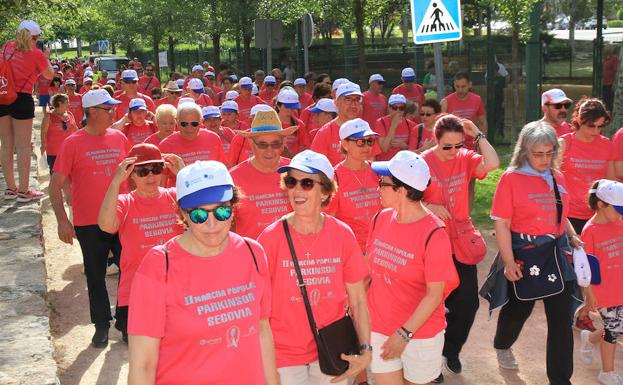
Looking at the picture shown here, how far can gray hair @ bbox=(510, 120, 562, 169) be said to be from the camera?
5.70m

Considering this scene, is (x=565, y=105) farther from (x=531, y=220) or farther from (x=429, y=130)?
(x=531, y=220)

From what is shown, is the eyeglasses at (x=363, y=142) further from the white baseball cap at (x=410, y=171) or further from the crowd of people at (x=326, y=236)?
the white baseball cap at (x=410, y=171)

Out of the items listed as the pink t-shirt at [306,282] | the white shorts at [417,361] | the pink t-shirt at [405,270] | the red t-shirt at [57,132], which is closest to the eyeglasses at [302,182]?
the pink t-shirt at [306,282]

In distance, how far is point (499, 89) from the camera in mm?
18344

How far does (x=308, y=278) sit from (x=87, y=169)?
11.2 ft

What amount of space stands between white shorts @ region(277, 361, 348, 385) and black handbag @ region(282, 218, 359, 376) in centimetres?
11

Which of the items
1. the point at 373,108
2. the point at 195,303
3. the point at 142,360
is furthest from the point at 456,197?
the point at 373,108

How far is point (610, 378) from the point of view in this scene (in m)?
6.07

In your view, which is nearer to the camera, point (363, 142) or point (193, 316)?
point (193, 316)

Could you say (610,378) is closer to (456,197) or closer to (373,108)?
(456,197)

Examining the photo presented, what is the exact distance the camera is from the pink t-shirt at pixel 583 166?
24.3 ft

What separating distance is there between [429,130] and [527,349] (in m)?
2.71

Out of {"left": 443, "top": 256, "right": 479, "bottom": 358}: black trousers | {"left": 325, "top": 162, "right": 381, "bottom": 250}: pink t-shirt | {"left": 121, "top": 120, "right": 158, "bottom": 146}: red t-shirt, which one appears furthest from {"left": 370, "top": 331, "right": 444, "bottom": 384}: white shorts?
{"left": 121, "top": 120, "right": 158, "bottom": 146}: red t-shirt

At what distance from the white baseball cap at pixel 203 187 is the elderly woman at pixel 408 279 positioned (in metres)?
1.56
